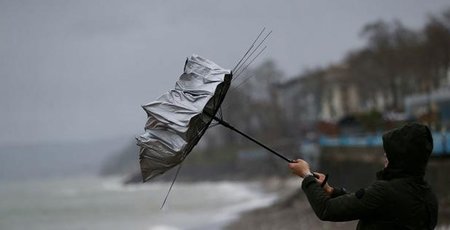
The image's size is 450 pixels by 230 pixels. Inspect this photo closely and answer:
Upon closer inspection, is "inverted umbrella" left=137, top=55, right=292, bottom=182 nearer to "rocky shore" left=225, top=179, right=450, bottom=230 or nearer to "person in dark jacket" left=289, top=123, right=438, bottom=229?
"person in dark jacket" left=289, top=123, right=438, bottom=229

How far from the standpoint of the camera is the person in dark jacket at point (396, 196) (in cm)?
322

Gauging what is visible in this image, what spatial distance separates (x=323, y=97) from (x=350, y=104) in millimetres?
6698

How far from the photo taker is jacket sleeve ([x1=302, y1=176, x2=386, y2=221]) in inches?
127

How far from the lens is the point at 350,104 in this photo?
315 ft

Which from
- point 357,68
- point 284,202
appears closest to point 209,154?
point 357,68

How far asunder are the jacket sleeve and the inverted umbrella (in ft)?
2.13

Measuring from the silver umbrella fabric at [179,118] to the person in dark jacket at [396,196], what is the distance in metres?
0.90

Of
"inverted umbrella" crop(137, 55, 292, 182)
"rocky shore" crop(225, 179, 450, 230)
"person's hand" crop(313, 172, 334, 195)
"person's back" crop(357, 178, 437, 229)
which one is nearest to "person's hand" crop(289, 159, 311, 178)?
"person's hand" crop(313, 172, 334, 195)

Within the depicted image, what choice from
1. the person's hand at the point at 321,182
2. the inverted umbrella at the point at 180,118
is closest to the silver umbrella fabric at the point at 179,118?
the inverted umbrella at the point at 180,118

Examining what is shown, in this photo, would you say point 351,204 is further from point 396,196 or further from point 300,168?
point 300,168

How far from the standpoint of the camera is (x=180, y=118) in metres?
3.90

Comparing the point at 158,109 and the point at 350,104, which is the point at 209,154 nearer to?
the point at 350,104

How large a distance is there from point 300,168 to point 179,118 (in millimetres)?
718

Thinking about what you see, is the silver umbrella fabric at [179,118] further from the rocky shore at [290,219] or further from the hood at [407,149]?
the rocky shore at [290,219]
